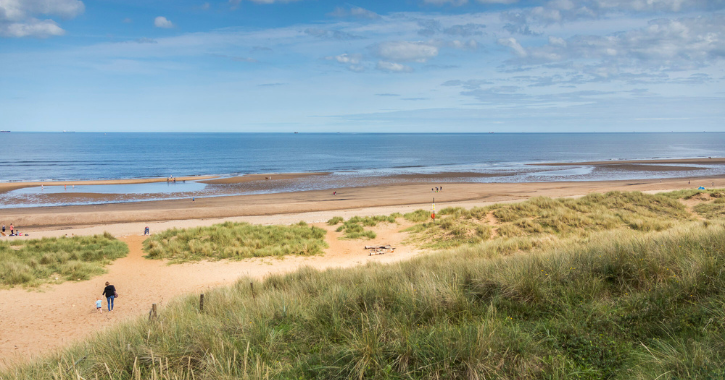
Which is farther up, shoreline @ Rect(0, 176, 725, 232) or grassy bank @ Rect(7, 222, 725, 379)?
grassy bank @ Rect(7, 222, 725, 379)

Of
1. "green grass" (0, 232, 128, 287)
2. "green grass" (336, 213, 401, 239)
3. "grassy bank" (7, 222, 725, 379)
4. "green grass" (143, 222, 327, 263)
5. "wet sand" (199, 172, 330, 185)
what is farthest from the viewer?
"wet sand" (199, 172, 330, 185)

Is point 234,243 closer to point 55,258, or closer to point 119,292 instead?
point 119,292

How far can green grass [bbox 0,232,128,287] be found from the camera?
50.6ft

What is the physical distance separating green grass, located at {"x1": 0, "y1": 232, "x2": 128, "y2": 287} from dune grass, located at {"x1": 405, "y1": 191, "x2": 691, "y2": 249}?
14.8 metres

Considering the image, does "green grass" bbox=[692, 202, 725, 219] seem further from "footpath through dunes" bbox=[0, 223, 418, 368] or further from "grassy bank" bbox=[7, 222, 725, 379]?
"grassy bank" bbox=[7, 222, 725, 379]

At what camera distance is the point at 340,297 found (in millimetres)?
6426

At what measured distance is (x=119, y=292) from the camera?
14734mm

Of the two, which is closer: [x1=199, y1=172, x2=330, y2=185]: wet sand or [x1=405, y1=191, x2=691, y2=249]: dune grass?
[x1=405, y1=191, x2=691, y2=249]: dune grass

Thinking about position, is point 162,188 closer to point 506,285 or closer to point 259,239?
point 259,239

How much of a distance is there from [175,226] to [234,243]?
11703mm

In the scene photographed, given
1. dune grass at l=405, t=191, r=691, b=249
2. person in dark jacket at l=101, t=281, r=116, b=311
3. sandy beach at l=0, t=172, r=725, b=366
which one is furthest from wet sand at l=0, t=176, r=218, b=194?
person in dark jacket at l=101, t=281, r=116, b=311

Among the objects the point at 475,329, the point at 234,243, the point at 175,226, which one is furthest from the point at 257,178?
the point at 475,329

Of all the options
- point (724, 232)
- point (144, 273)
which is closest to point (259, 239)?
point (144, 273)

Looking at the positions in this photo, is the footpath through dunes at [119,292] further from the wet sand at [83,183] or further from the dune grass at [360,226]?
the wet sand at [83,183]
